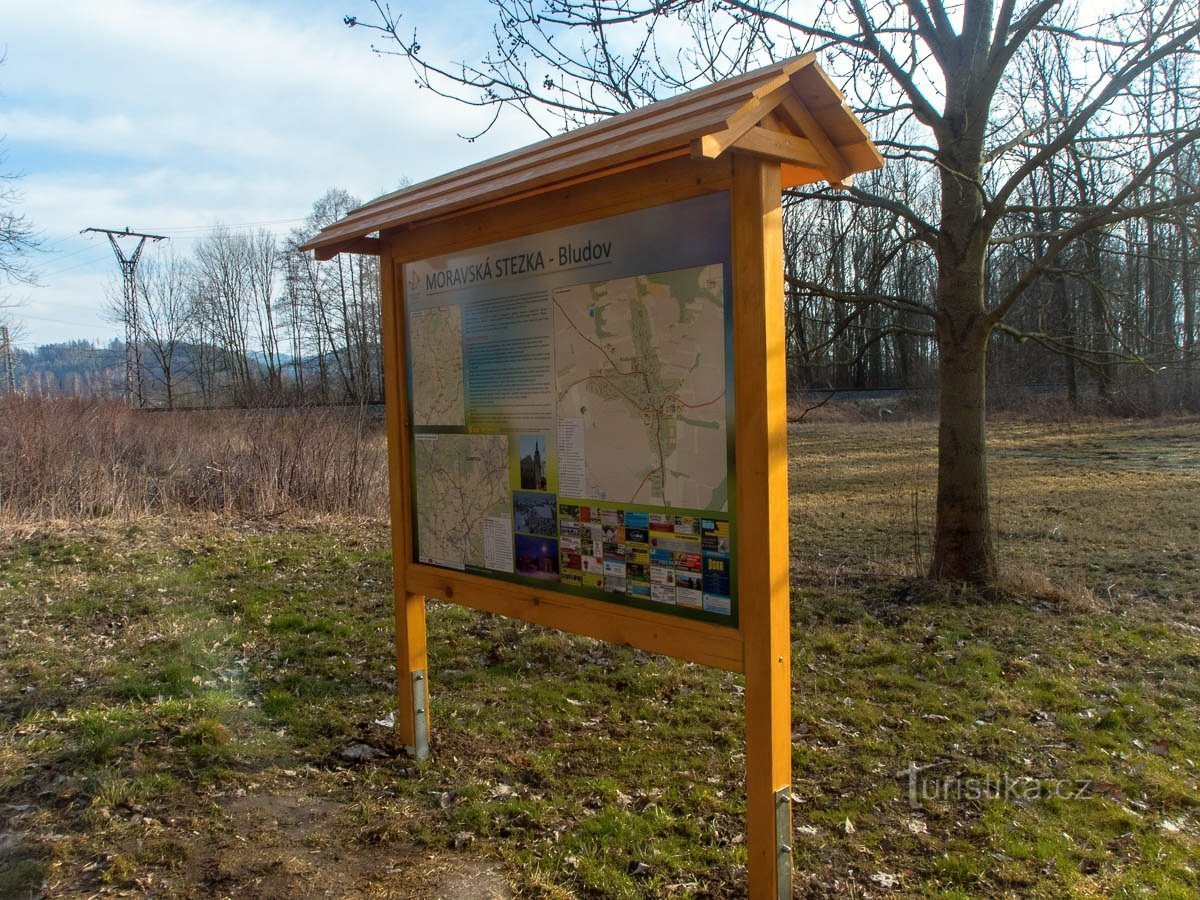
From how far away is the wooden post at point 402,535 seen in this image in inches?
169

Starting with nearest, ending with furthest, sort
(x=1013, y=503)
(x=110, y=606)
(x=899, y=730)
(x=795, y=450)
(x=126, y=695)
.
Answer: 1. (x=899, y=730)
2. (x=126, y=695)
3. (x=110, y=606)
4. (x=1013, y=503)
5. (x=795, y=450)

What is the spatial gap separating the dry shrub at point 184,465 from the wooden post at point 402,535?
6774 millimetres

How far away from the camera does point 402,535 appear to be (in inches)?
173

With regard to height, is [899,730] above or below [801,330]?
below

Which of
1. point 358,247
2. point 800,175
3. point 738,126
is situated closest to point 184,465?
point 358,247

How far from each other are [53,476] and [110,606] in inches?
194

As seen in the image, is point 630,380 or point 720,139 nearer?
point 720,139

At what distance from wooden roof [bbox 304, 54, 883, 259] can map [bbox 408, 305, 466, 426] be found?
A: 585 millimetres

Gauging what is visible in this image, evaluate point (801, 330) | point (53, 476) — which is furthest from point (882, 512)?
point (53, 476)

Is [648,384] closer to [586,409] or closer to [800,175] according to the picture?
[586,409]

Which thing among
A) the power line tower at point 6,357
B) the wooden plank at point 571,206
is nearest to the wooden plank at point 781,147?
the wooden plank at point 571,206

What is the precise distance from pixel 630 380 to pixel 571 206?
79 centimetres

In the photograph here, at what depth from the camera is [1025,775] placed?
3.91 metres

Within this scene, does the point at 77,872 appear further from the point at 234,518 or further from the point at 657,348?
the point at 234,518
